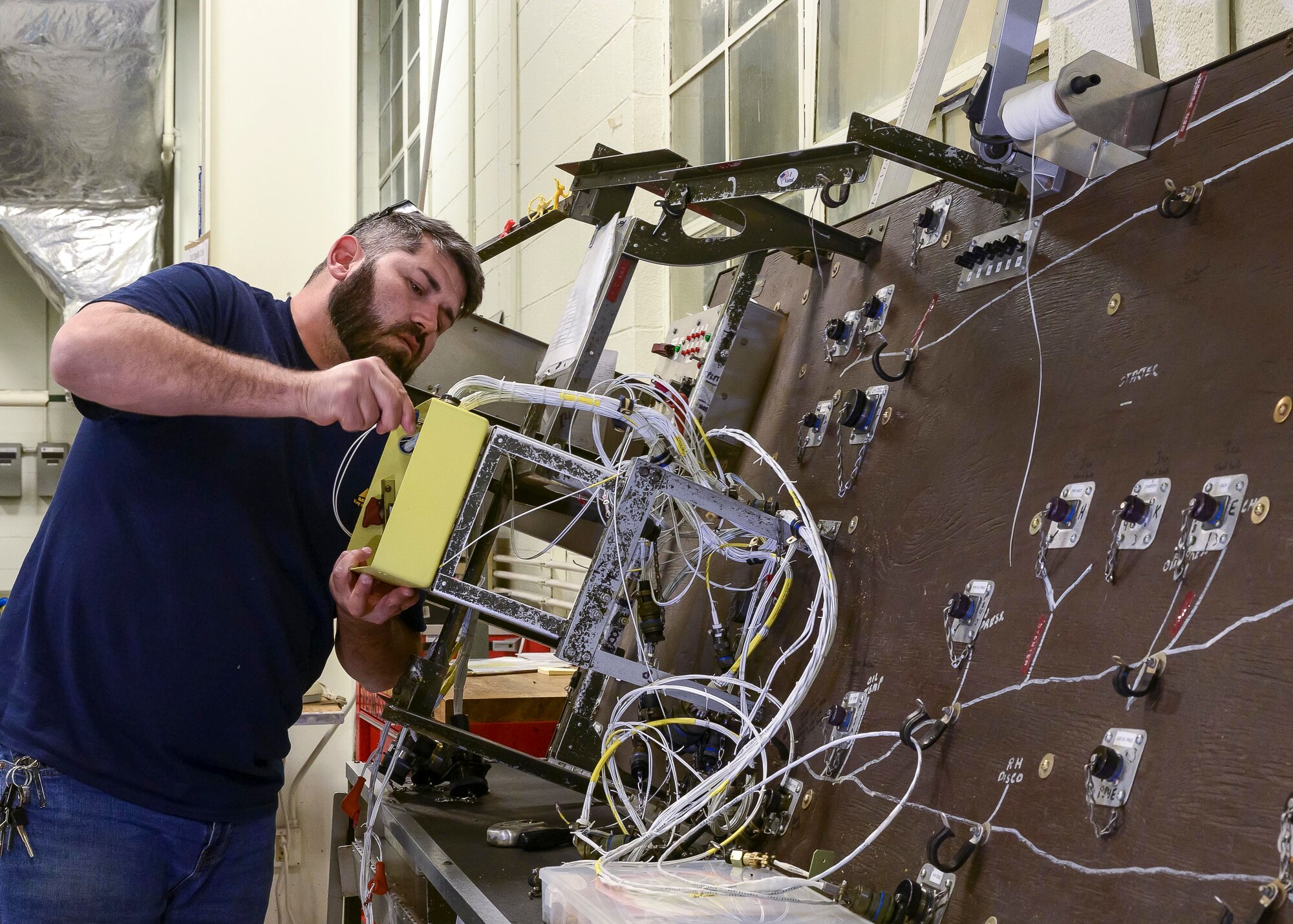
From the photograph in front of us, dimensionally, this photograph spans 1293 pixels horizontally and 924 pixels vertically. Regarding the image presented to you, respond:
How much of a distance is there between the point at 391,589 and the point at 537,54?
309 cm

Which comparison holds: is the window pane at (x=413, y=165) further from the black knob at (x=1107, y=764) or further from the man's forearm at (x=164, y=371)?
the black knob at (x=1107, y=764)

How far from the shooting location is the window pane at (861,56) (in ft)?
7.09

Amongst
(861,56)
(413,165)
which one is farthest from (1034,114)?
(413,165)

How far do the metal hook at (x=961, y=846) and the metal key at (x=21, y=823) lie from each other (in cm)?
109

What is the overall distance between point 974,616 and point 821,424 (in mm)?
486

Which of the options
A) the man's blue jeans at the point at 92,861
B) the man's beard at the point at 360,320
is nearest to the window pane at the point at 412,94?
the man's beard at the point at 360,320

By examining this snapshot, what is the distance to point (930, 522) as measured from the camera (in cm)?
117

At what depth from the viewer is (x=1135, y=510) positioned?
897 mm

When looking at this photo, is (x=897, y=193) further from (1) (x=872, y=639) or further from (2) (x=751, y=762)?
(2) (x=751, y=762)

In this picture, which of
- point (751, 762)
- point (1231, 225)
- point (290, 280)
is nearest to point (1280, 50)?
point (1231, 225)

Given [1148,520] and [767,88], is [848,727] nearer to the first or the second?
[1148,520]

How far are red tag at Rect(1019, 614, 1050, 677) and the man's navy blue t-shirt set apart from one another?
39.6 inches

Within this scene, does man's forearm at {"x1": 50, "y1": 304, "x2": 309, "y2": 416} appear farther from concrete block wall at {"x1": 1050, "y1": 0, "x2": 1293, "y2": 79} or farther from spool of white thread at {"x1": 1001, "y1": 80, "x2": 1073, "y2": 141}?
concrete block wall at {"x1": 1050, "y1": 0, "x2": 1293, "y2": 79}

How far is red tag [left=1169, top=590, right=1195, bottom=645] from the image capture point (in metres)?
0.83
